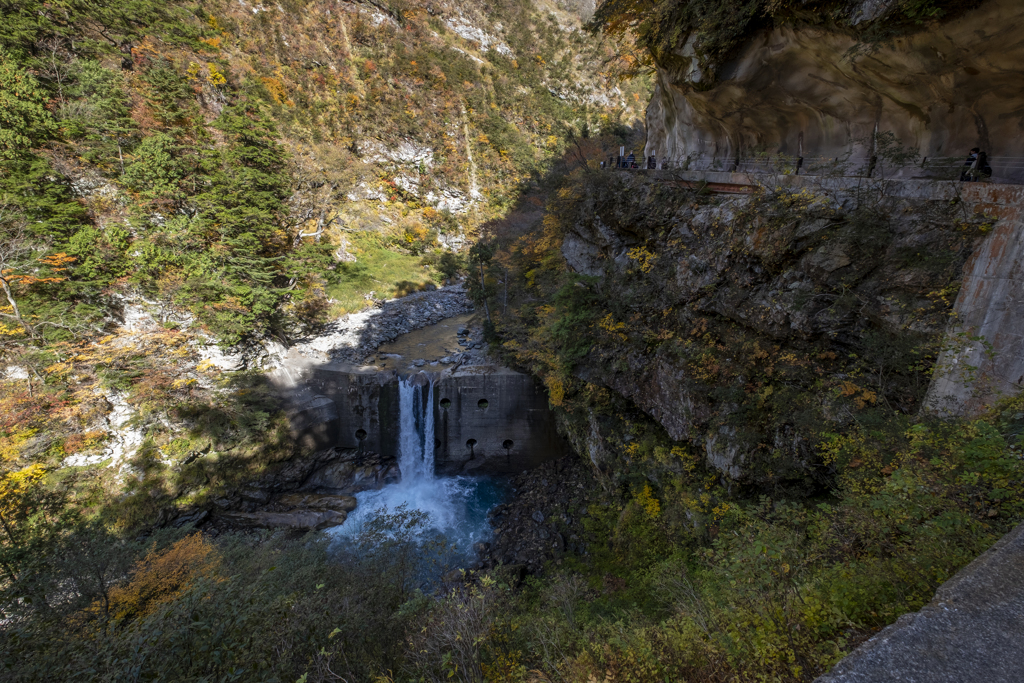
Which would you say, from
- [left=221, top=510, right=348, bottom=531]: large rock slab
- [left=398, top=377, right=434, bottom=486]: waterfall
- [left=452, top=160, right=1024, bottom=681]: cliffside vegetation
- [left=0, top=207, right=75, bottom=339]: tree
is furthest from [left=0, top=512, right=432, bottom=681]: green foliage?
[left=0, top=207, right=75, bottom=339]: tree

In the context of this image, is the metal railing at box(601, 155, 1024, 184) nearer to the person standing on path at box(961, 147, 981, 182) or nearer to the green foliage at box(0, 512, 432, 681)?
the person standing on path at box(961, 147, 981, 182)

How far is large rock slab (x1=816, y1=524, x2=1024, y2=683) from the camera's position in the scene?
243cm

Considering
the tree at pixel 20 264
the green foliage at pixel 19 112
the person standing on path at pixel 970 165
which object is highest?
the green foliage at pixel 19 112

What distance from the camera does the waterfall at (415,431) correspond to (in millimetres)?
18281

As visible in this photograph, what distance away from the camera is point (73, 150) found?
634 inches

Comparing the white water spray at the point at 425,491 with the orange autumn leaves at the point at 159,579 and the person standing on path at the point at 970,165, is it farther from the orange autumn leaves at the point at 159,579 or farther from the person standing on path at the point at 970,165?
the person standing on path at the point at 970,165

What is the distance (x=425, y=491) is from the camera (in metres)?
17.6

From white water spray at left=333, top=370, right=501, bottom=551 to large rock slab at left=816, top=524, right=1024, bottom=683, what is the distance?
551 inches

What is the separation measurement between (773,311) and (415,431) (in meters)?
15.1

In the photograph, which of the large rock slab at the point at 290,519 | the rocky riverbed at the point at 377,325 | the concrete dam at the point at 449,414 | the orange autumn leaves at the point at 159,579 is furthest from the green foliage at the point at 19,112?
the orange autumn leaves at the point at 159,579

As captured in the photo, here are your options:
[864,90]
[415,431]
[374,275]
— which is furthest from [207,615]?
[374,275]

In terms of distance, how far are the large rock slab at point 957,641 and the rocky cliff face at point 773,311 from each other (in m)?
5.33

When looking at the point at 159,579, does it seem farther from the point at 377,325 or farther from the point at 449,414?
the point at 377,325

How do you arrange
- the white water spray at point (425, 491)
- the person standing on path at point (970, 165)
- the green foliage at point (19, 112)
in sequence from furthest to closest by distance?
the white water spray at point (425, 491) → the green foliage at point (19, 112) → the person standing on path at point (970, 165)
